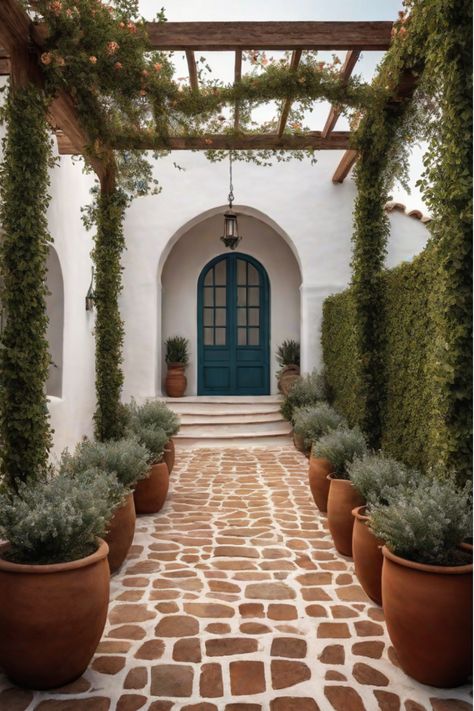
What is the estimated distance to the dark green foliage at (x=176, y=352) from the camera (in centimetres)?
1126

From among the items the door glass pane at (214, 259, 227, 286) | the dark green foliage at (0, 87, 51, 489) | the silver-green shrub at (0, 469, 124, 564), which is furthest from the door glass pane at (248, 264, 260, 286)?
the silver-green shrub at (0, 469, 124, 564)

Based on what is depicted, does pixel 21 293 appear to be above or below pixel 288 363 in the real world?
above

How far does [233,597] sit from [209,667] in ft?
2.86

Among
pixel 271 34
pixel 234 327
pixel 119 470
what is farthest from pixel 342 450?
pixel 234 327

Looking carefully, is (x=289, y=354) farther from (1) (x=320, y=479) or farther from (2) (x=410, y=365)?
(2) (x=410, y=365)

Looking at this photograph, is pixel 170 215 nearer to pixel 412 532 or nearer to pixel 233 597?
pixel 233 597

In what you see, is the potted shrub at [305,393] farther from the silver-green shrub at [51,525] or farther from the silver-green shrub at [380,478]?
the silver-green shrub at [51,525]

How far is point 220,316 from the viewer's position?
1195cm

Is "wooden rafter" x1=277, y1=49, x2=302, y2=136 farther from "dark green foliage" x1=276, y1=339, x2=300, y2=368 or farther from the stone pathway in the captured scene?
"dark green foliage" x1=276, y1=339, x2=300, y2=368

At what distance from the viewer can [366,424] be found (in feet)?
18.4

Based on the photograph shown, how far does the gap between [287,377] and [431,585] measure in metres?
7.97

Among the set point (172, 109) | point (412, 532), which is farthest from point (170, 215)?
point (412, 532)

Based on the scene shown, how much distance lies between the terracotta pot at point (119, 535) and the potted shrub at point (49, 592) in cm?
105

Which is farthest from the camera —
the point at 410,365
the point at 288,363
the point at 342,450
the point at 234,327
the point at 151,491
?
the point at 234,327
